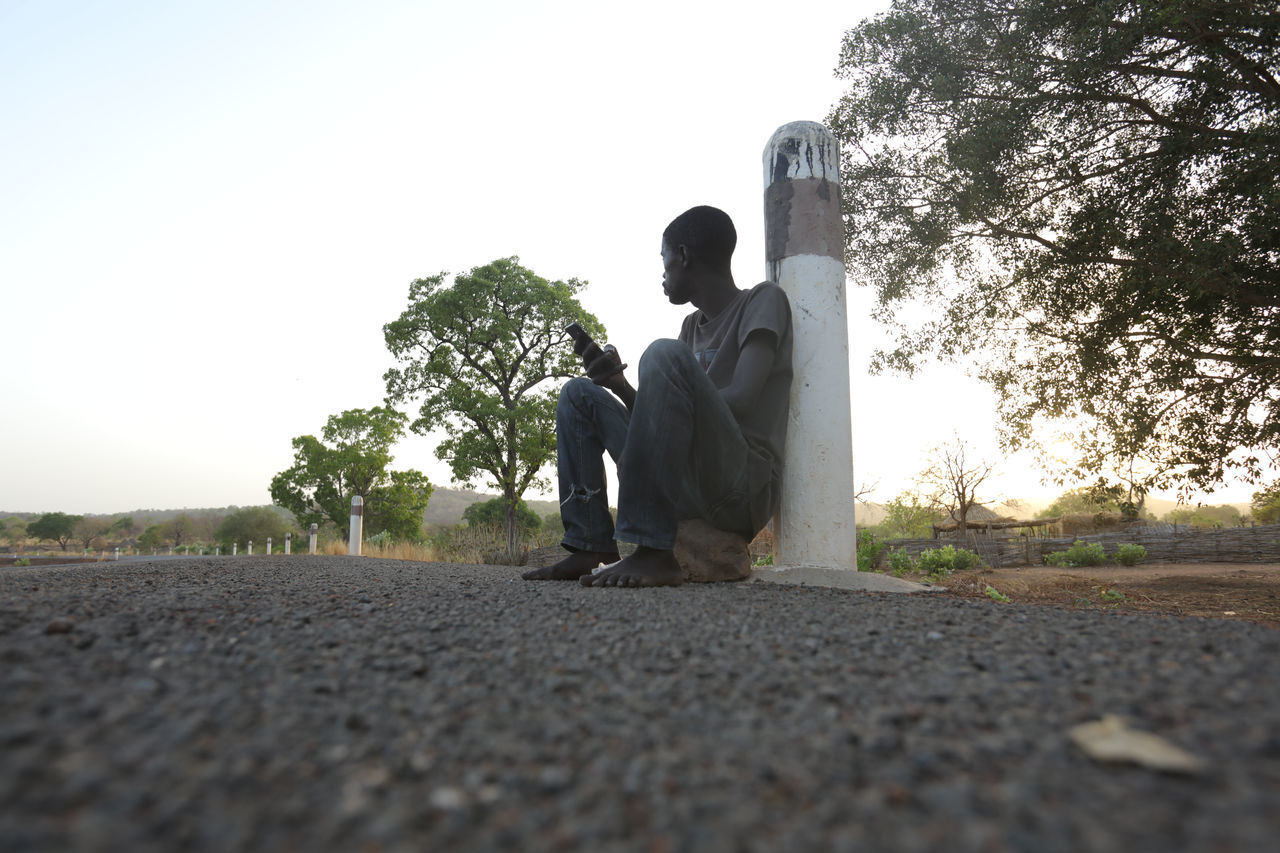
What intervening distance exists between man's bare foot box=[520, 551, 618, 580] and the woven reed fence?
766cm

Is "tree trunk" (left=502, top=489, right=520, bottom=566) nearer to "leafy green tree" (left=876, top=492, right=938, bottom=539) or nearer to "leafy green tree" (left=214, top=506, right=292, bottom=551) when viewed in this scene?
"leafy green tree" (left=876, top=492, right=938, bottom=539)

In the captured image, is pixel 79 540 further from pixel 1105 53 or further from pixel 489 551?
pixel 1105 53

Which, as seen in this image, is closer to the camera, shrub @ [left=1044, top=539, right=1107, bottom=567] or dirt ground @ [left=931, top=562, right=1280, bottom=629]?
dirt ground @ [left=931, top=562, right=1280, bottom=629]

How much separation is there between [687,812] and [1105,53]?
23.1 feet

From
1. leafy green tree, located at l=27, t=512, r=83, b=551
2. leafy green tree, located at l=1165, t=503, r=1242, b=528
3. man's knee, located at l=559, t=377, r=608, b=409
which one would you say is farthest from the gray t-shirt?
leafy green tree, located at l=27, t=512, r=83, b=551

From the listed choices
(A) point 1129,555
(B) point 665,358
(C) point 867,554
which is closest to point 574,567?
(B) point 665,358

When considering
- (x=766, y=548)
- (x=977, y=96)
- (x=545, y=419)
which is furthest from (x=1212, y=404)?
(x=545, y=419)

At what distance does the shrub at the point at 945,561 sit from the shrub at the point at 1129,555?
2.46 m

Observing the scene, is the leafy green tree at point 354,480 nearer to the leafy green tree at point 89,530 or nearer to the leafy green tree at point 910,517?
the leafy green tree at point 89,530

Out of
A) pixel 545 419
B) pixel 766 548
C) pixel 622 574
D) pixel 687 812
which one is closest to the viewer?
pixel 687 812

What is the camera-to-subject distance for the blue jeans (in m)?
2.54

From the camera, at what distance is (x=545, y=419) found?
16922 mm

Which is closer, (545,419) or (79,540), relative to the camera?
(545,419)

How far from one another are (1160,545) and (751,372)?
11259 millimetres
